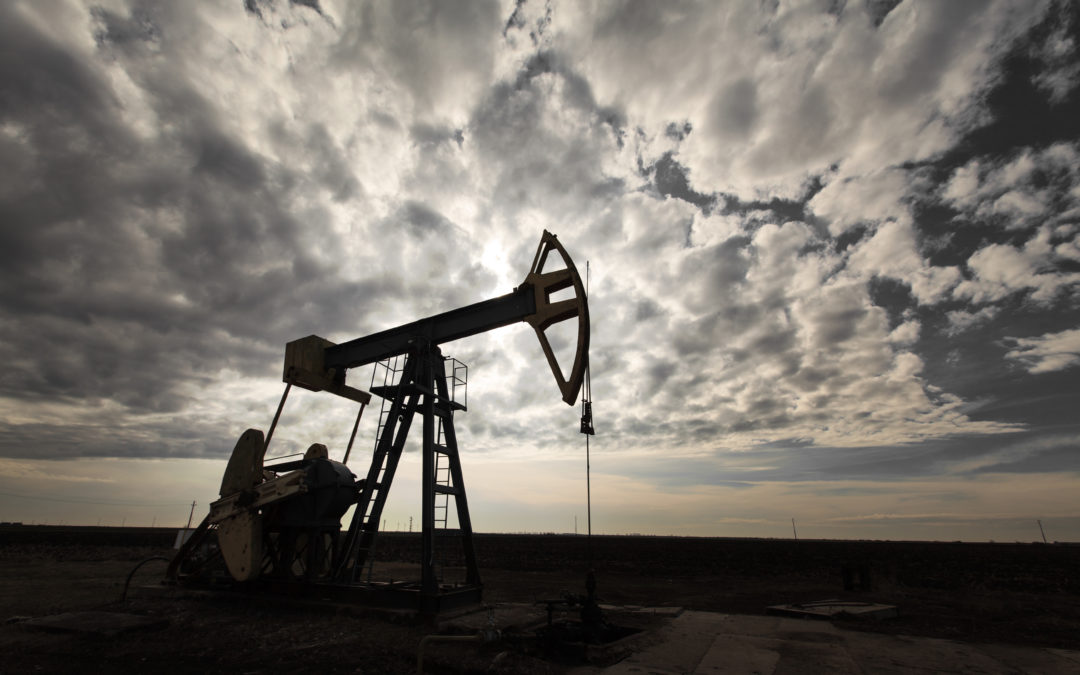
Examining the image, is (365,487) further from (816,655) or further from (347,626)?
(816,655)

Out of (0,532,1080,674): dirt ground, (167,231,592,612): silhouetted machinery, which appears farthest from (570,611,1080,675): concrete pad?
(167,231,592,612): silhouetted machinery

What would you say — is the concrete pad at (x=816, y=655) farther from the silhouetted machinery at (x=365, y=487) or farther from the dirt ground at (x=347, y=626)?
the silhouetted machinery at (x=365, y=487)

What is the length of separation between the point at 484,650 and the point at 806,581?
565 inches

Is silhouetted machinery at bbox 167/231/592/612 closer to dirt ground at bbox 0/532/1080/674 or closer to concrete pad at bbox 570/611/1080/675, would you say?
dirt ground at bbox 0/532/1080/674

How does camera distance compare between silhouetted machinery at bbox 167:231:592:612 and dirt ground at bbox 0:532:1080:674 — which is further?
silhouetted machinery at bbox 167:231:592:612

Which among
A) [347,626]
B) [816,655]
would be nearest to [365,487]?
[347,626]

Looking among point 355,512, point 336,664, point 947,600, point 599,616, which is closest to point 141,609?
point 355,512

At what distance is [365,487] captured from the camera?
30.9 feet

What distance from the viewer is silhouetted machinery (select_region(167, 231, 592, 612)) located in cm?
874

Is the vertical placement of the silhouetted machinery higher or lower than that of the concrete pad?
higher

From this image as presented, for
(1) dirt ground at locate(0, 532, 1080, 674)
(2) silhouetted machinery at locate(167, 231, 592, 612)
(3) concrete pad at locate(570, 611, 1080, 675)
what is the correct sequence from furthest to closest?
1. (2) silhouetted machinery at locate(167, 231, 592, 612)
2. (1) dirt ground at locate(0, 532, 1080, 674)
3. (3) concrete pad at locate(570, 611, 1080, 675)

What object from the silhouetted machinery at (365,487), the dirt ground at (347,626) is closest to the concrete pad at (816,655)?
the dirt ground at (347,626)

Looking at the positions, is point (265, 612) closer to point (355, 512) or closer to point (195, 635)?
point (195, 635)

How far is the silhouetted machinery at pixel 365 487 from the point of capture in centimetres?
874
